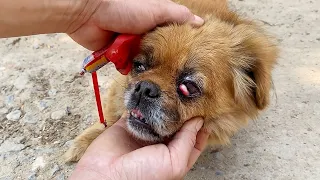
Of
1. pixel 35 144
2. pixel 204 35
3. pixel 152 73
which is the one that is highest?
pixel 204 35

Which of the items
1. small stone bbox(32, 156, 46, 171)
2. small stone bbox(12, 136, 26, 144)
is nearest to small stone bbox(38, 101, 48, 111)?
small stone bbox(12, 136, 26, 144)

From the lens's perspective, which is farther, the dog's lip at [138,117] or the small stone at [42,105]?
the small stone at [42,105]

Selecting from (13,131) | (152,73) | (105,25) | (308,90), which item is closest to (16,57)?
(13,131)

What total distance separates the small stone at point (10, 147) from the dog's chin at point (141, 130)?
947 millimetres

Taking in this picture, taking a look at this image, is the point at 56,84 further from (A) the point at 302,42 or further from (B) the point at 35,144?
(A) the point at 302,42

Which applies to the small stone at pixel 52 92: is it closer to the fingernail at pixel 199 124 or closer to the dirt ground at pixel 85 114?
the dirt ground at pixel 85 114

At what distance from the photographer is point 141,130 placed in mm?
2480

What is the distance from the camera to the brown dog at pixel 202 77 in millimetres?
A: 2404

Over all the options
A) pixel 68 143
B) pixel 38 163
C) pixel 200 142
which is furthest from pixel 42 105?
pixel 200 142

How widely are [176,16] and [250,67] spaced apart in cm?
51

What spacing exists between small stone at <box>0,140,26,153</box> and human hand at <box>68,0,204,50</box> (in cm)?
98

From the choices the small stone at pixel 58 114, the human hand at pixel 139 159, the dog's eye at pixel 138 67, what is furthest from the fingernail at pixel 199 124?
the small stone at pixel 58 114

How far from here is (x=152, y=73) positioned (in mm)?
2430

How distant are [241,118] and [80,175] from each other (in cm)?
98
